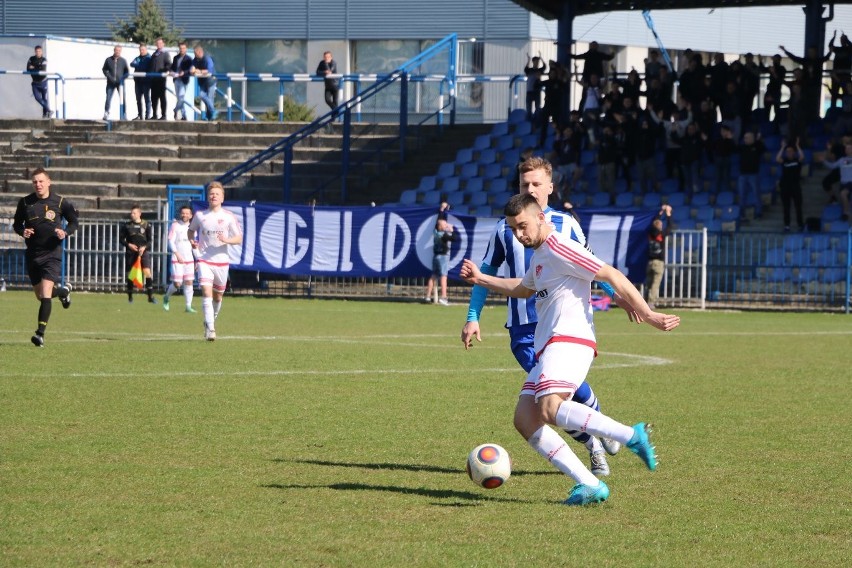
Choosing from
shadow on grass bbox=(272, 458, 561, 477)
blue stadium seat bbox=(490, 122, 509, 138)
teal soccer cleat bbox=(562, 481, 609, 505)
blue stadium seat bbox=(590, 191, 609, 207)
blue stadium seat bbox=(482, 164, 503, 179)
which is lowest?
shadow on grass bbox=(272, 458, 561, 477)

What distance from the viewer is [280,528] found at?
6.58 m

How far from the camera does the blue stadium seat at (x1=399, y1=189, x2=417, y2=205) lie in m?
32.9

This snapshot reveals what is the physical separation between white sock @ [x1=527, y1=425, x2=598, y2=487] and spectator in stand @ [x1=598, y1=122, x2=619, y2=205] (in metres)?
23.5

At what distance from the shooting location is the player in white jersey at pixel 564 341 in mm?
7203

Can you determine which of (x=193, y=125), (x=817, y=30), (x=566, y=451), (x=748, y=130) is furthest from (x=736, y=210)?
(x=566, y=451)

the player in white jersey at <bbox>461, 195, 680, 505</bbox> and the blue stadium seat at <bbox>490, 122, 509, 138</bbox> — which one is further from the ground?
the blue stadium seat at <bbox>490, 122, 509, 138</bbox>

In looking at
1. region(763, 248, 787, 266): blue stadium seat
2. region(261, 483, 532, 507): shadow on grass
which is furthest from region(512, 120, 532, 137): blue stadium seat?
region(261, 483, 532, 507): shadow on grass

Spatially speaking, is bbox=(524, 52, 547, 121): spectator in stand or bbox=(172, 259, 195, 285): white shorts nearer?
bbox=(172, 259, 195, 285): white shorts

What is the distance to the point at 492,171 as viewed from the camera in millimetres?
33406

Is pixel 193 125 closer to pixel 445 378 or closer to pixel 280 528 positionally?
pixel 445 378

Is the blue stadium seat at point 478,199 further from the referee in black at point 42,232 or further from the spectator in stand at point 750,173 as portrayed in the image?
the referee in black at point 42,232

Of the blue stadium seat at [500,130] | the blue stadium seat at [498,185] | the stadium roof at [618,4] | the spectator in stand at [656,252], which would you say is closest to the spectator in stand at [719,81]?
the stadium roof at [618,4]

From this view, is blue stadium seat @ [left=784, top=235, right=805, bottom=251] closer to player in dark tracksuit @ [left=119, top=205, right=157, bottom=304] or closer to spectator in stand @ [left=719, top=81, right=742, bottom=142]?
spectator in stand @ [left=719, top=81, right=742, bottom=142]

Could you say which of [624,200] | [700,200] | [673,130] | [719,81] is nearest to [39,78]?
[624,200]
